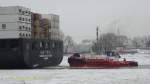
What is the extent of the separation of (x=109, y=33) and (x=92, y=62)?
104284mm

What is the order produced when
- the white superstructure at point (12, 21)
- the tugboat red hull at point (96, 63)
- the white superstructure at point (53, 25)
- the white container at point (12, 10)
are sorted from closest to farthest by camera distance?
1. the white container at point (12, 10)
2. the white superstructure at point (12, 21)
3. the tugboat red hull at point (96, 63)
4. the white superstructure at point (53, 25)

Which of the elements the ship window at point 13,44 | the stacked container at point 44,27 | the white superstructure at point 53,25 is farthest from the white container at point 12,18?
the white superstructure at point 53,25

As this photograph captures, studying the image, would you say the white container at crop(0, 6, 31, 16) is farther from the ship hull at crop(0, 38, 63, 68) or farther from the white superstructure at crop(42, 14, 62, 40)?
the white superstructure at crop(42, 14, 62, 40)

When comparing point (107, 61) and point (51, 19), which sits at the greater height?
point (51, 19)

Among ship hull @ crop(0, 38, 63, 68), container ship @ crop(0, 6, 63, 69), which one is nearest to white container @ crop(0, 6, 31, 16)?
container ship @ crop(0, 6, 63, 69)

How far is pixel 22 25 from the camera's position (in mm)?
33750

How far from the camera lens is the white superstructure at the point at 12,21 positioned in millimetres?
33188

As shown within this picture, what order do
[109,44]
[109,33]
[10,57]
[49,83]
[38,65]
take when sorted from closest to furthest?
[49,83] < [10,57] < [38,65] < [109,44] < [109,33]

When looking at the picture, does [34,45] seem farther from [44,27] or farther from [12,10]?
[12,10]

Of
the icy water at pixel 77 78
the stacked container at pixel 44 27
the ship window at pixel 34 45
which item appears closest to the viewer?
the icy water at pixel 77 78

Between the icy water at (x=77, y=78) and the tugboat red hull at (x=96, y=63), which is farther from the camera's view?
the tugboat red hull at (x=96, y=63)

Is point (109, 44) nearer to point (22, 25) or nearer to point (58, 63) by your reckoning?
point (58, 63)

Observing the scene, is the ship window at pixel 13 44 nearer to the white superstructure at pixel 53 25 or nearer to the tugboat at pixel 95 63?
the tugboat at pixel 95 63

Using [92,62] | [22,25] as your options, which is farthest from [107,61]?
[22,25]
